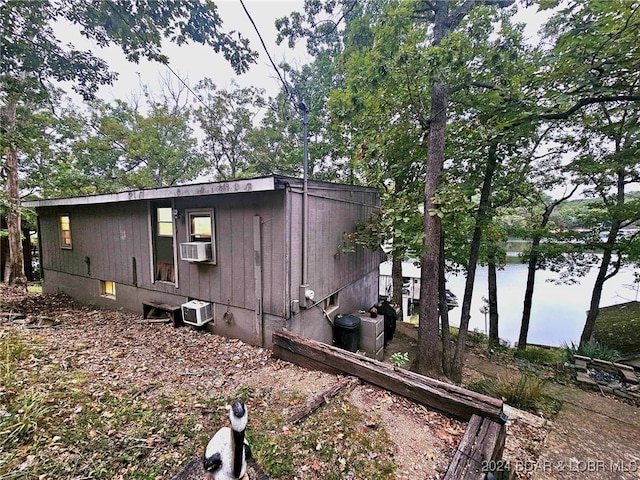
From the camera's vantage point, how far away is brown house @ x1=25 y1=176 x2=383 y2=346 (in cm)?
428

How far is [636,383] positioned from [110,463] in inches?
342

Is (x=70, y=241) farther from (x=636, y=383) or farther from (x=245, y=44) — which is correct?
(x=636, y=383)

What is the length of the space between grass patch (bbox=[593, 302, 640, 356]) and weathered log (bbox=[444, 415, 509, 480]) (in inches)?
337

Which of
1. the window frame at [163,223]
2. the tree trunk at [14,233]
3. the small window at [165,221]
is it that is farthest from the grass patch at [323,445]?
the tree trunk at [14,233]

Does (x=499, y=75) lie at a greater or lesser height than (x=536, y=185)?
greater

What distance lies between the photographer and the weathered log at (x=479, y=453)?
6.62 feet

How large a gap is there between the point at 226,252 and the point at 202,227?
78 cm

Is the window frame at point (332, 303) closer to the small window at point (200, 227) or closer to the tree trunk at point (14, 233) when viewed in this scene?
the small window at point (200, 227)

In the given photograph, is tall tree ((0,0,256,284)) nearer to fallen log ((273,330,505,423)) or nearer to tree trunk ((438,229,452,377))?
fallen log ((273,330,505,423))

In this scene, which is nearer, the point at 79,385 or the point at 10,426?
the point at 10,426

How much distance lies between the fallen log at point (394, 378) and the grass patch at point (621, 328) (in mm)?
8432

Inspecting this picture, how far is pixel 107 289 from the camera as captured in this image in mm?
6656

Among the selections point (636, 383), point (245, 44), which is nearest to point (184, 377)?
point (245, 44)

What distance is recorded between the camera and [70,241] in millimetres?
7113
